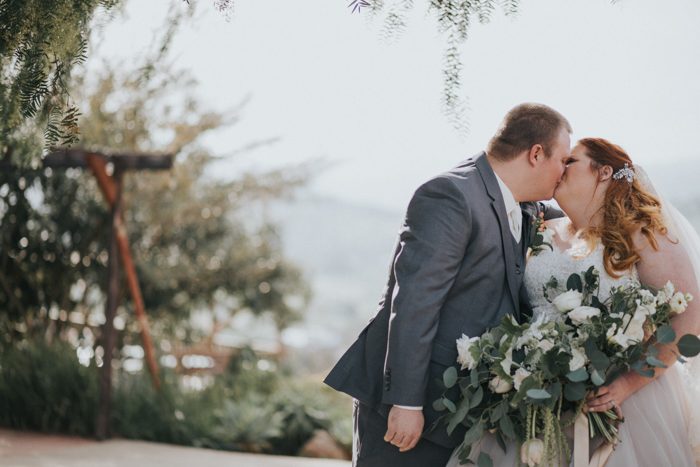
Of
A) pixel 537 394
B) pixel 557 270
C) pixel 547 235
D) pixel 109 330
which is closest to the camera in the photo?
pixel 537 394

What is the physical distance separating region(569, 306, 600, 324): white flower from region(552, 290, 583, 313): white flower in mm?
36

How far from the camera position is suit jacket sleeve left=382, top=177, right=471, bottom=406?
2629 mm

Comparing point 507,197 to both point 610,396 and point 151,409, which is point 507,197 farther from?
point 151,409

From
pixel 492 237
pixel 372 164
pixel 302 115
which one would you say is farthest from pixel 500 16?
pixel 372 164

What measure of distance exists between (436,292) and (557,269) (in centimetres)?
64

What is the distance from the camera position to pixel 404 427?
8.63ft

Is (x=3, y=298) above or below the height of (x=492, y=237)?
below

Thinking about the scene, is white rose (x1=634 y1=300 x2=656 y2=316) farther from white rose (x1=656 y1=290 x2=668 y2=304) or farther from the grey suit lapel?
the grey suit lapel

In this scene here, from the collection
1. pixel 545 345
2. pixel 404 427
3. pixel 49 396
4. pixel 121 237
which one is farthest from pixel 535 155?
pixel 49 396

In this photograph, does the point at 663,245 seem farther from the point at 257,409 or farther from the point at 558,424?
the point at 257,409

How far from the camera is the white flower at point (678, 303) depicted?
260 cm

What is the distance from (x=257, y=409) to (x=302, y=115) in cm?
578

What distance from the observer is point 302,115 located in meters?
12.1

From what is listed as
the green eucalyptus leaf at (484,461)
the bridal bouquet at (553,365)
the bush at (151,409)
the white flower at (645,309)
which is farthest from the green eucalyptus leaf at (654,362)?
the bush at (151,409)
